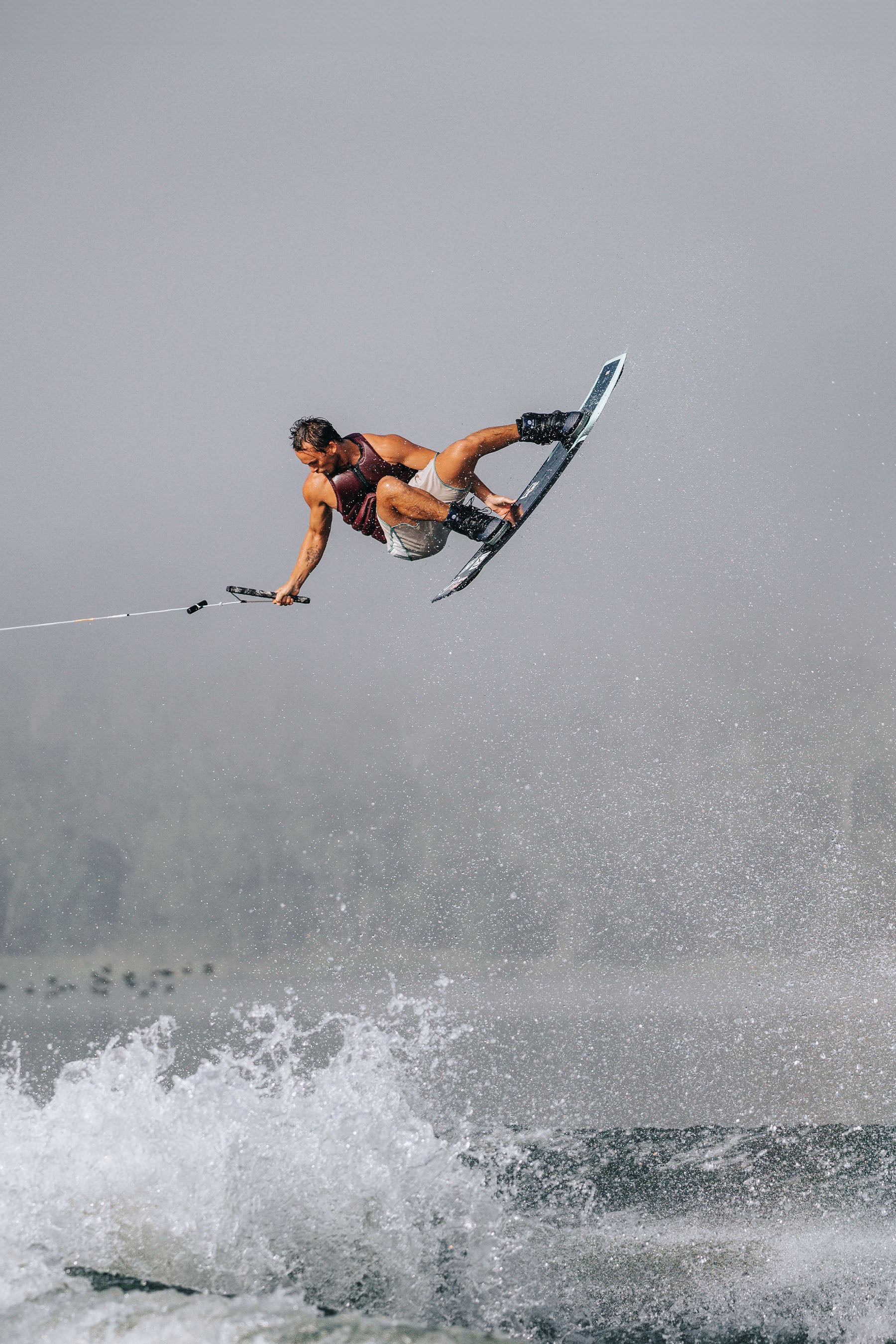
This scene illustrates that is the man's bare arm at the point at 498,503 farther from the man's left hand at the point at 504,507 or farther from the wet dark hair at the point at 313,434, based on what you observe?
the wet dark hair at the point at 313,434

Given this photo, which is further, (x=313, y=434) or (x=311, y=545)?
(x=311, y=545)

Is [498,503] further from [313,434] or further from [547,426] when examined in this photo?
[313,434]

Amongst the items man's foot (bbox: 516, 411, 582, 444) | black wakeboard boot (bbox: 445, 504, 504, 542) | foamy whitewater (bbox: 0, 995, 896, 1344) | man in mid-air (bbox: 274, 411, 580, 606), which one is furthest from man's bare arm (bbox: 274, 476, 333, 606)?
foamy whitewater (bbox: 0, 995, 896, 1344)

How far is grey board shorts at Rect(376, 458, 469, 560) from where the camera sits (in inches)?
199

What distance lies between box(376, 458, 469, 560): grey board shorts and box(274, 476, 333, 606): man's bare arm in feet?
1.13

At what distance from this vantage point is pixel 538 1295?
601 centimetres

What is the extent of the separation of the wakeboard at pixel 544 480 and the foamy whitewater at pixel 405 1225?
399 centimetres

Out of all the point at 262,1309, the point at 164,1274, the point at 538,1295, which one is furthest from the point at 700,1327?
the point at 164,1274

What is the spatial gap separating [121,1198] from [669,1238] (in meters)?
4.20

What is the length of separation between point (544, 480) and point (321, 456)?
1.41 meters

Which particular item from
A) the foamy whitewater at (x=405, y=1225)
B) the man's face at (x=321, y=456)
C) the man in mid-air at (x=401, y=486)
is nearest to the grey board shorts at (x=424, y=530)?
the man in mid-air at (x=401, y=486)

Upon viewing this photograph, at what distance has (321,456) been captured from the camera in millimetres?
4934

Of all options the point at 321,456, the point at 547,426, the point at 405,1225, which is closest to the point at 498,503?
the point at 547,426

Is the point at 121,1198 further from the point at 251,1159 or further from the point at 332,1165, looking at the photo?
the point at 332,1165
